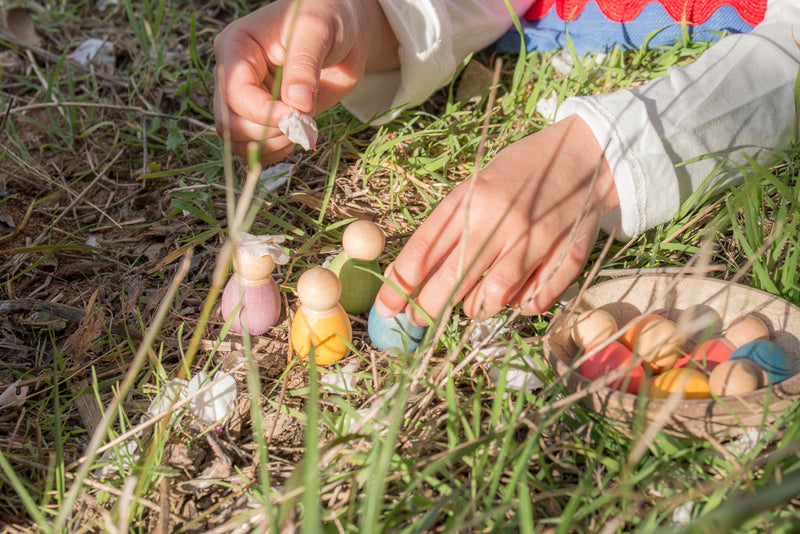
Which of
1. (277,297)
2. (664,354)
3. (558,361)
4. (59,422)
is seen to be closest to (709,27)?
(664,354)

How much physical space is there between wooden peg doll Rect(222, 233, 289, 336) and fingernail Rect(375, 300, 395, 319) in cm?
20

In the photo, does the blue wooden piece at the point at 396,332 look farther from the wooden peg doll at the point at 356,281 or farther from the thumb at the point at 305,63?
the thumb at the point at 305,63

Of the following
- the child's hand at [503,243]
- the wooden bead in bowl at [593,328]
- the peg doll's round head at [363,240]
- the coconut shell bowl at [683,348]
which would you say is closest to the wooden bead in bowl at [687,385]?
the coconut shell bowl at [683,348]

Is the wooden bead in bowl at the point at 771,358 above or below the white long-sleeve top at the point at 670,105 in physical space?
below

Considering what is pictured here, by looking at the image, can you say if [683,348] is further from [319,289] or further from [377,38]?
[377,38]

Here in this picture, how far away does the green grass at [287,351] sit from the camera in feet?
3.16

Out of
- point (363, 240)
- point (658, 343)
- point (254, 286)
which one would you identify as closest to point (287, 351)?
point (254, 286)

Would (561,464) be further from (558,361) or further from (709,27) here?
(709,27)

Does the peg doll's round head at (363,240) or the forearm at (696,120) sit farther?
the forearm at (696,120)

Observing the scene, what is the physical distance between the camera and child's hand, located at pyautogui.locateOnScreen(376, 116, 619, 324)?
127cm

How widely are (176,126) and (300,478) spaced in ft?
4.37

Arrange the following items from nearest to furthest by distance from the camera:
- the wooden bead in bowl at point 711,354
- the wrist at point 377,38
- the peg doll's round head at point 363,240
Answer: the wooden bead in bowl at point 711,354 < the peg doll's round head at point 363,240 < the wrist at point 377,38

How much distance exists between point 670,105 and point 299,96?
2.69 feet

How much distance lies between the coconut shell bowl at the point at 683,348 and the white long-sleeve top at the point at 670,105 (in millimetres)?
244
